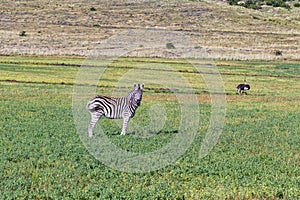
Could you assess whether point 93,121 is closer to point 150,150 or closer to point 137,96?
point 137,96

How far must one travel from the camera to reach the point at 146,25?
113 meters

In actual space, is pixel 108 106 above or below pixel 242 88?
above

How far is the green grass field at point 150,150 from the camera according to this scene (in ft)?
48.8

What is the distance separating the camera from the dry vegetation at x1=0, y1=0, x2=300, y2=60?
90000 mm

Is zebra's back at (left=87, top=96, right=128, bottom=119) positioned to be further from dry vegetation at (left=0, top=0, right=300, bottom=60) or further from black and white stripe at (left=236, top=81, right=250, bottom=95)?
dry vegetation at (left=0, top=0, right=300, bottom=60)

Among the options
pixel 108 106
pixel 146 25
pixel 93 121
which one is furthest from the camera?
pixel 146 25

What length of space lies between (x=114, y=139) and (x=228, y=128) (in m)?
6.87

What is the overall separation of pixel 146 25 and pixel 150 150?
311 feet

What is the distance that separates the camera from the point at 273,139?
2388 cm

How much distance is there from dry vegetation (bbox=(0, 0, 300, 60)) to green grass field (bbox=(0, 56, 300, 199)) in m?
45.0

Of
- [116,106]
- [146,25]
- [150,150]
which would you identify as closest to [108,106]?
[116,106]

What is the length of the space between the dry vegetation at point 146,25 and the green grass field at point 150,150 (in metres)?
45.0

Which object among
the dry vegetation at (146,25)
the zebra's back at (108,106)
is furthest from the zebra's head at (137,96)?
the dry vegetation at (146,25)

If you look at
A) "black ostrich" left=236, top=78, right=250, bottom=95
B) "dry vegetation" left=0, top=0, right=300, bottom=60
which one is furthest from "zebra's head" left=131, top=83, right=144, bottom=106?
"dry vegetation" left=0, top=0, right=300, bottom=60
